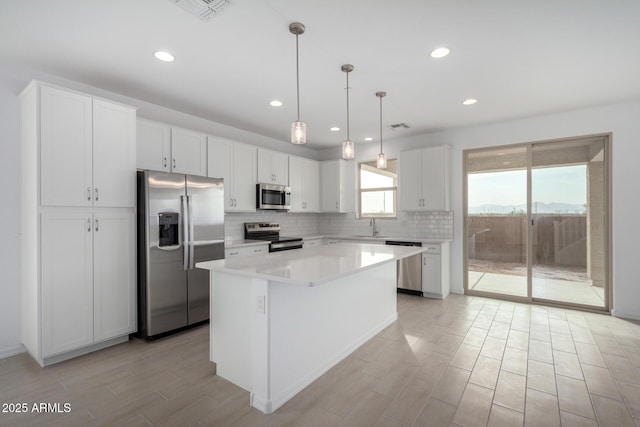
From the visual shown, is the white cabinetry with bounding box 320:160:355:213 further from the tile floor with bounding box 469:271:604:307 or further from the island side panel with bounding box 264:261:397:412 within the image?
the island side panel with bounding box 264:261:397:412

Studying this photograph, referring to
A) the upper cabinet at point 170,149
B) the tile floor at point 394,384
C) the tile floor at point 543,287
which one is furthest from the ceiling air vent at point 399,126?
the tile floor at point 394,384

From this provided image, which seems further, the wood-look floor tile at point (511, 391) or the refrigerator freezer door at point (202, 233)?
the refrigerator freezer door at point (202, 233)

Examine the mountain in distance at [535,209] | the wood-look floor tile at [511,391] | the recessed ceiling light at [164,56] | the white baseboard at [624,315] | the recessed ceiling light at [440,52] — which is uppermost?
the recessed ceiling light at [164,56]

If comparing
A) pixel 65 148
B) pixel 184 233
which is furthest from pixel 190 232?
pixel 65 148

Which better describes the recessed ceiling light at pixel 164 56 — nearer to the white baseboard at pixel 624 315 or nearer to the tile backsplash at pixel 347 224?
the tile backsplash at pixel 347 224

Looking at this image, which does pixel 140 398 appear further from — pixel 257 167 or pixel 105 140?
pixel 257 167

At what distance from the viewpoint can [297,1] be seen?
199 cm

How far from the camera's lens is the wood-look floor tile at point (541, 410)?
6.27 ft

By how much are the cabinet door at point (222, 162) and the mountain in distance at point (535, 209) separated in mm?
3772

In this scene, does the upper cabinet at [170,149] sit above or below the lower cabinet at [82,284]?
above

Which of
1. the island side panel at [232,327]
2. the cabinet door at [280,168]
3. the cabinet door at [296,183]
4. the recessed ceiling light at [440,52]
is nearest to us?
the island side panel at [232,327]

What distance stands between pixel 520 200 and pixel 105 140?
17.6 feet

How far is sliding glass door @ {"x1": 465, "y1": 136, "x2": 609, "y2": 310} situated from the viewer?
414cm

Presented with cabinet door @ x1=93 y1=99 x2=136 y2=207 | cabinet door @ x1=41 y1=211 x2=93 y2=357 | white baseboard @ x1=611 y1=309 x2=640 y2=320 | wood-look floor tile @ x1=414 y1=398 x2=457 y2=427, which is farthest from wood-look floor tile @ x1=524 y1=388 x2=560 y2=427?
cabinet door @ x1=93 y1=99 x2=136 y2=207
